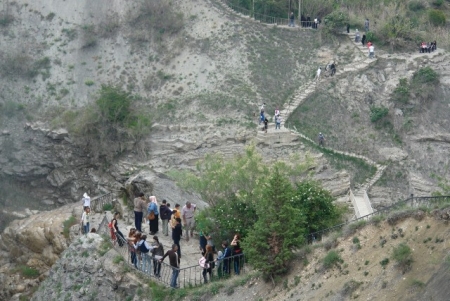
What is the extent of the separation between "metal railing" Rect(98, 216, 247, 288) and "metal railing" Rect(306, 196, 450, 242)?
265 cm

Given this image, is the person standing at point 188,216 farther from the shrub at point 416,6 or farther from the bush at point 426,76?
the shrub at point 416,6

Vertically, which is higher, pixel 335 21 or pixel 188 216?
pixel 335 21

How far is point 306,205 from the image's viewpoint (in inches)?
1566

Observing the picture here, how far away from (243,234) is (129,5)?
2783 centimetres

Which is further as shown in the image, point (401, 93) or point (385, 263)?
point (401, 93)

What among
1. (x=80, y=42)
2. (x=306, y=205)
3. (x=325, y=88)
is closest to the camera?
(x=306, y=205)

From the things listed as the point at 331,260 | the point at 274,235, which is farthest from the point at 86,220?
the point at 331,260

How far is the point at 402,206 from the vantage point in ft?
119

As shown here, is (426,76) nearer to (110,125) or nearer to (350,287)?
(110,125)

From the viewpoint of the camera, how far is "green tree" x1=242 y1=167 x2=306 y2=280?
3569cm

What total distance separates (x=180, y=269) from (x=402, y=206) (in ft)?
26.6

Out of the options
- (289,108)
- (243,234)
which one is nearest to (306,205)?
(243,234)

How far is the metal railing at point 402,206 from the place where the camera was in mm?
34484

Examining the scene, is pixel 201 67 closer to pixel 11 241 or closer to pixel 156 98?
pixel 156 98
